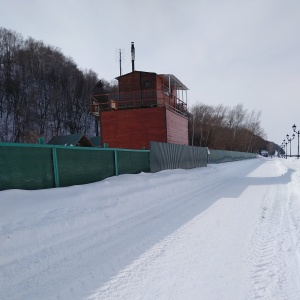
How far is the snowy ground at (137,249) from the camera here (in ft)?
9.89

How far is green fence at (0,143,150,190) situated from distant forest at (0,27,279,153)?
1527 inches

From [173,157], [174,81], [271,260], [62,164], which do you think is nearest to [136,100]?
[174,81]

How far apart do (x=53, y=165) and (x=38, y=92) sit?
56026 millimetres

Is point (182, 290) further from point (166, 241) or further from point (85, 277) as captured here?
point (166, 241)

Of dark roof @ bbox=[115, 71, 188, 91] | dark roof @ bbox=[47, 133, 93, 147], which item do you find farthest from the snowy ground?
dark roof @ bbox=[47, 133, 93, 147]

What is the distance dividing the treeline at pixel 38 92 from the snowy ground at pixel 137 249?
138 ft

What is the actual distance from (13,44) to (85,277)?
221ft

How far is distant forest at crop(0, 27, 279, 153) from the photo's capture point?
49312 mm

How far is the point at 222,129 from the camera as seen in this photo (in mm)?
69438

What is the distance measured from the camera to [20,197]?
5.16 m

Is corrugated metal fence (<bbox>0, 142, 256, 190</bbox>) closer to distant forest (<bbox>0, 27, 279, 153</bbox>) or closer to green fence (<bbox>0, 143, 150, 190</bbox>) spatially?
green fence (<bbox>0, 143, 150, 190</bbox>)

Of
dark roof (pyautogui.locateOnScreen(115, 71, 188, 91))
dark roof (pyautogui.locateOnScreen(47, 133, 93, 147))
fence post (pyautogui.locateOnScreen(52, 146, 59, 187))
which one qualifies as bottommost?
fence post (pyautogui.locateOnScreen(52, 146, 59, 187))

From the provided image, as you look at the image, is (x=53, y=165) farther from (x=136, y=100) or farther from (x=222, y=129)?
(x=222, y=129)

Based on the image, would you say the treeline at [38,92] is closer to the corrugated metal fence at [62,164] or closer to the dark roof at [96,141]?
the dark roof at [96,141]
